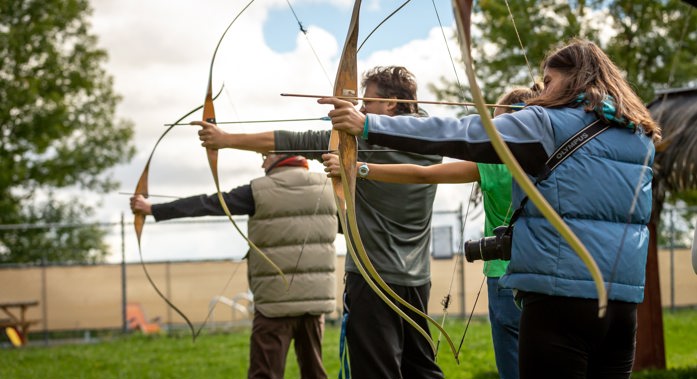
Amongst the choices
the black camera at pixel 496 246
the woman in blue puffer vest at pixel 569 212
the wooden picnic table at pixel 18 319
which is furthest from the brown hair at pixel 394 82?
the wooden picnic table at pixel 18 319

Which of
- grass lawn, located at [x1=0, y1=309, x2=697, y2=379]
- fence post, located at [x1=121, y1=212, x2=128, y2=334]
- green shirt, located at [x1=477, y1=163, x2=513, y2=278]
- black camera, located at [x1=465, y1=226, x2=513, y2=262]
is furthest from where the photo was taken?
fence post, located at [x1=121, y1=212, x2=128, y2=334]

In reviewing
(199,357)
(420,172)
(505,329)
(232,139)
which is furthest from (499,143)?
(199,357)

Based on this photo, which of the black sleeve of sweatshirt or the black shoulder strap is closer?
the black shoulder strap

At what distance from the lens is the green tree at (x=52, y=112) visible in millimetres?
20469

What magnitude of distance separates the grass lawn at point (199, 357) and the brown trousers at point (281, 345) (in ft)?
8.61

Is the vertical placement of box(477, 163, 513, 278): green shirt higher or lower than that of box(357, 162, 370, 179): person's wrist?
lower

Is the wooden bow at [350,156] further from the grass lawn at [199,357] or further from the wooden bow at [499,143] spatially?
the grass lawn at [199,357]

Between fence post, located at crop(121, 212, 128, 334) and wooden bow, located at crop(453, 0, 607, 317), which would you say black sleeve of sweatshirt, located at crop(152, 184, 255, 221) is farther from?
fence post, located at crop(121, 212, 128, 334)

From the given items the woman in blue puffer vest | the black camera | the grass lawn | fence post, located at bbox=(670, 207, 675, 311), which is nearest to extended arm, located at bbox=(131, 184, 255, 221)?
the black camera

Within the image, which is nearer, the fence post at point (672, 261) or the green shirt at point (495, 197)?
the green shirt at point (495, 197)

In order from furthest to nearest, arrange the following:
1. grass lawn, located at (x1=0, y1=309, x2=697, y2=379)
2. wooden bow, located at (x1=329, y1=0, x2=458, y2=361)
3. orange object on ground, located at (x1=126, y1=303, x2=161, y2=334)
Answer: orange object on ground, located at (x1=126, y1=303, x2=161, y2=334), grass lawn, located at (x1=0, y1=309, x2=697, y2=379), wooden bow, located at (x1=329, y1=0, x2=458, y2=361)

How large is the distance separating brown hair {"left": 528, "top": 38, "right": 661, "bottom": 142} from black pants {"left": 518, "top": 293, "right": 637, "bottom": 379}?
48 centimetres

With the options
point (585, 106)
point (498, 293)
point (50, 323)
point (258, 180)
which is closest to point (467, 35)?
point (585, 106)

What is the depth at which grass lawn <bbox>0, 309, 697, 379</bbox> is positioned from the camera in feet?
24.8
